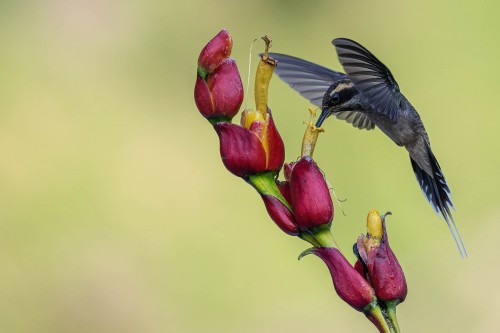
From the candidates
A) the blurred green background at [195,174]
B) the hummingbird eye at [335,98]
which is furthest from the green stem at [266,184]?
the blurred green background at [195,174]

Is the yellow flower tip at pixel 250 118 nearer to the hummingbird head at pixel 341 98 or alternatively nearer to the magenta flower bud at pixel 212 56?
the magenta flower bud at pixel 212 56

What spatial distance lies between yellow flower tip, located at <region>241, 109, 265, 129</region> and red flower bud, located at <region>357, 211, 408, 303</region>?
0.68ft

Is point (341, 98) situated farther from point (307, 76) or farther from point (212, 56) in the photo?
point (212, 56)

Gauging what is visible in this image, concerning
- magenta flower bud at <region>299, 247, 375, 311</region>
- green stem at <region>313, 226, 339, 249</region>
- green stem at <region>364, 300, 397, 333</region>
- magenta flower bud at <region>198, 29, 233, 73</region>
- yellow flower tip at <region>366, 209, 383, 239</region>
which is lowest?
green stem at <region>364, 300, 397, 333</region>

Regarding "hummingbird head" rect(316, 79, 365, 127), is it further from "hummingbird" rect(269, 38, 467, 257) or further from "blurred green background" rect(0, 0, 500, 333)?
"blurred green background" rect(0, 0, 500, 333)

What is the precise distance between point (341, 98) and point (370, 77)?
7 centimetres

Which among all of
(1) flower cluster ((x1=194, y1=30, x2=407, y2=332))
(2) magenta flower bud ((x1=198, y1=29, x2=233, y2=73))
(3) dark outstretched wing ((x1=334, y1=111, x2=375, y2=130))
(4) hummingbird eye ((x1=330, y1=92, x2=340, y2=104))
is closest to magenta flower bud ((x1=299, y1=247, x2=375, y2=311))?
(1) flower cluster ((x1=194, y1=30, x2=407, y2=332))

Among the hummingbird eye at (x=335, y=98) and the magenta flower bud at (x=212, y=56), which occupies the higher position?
the hummingbird eye at (x=335, y=98)

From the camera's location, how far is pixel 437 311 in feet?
9.85

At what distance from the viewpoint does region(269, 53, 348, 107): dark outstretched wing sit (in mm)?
1928

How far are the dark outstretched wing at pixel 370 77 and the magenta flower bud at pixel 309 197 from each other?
49 centimetres

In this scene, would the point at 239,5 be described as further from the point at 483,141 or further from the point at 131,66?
the point at 483,141

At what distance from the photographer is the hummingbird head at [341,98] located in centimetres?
171

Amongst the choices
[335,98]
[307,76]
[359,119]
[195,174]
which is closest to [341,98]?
[335,98]
